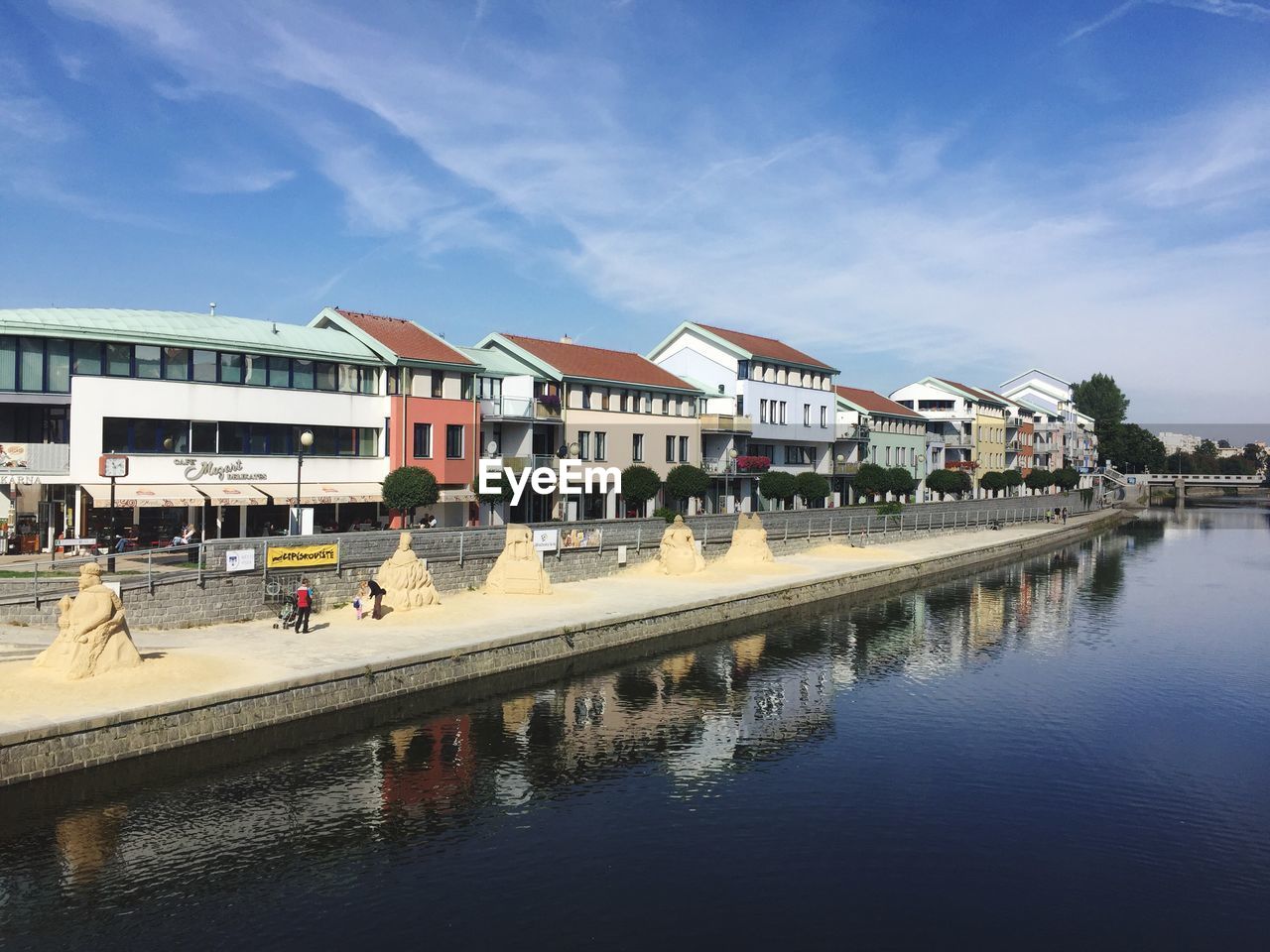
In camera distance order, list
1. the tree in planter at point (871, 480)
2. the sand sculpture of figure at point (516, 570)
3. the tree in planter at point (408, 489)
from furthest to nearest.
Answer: the tree in planter at point (871, 480) → the tree in planter at point (408, 489) → the sand sculpture of figure at point (516, 570)

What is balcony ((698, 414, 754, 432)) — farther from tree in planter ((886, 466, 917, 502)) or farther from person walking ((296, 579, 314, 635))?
person walking ((296, 579, 314, 635))

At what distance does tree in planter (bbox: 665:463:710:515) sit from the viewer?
218ft

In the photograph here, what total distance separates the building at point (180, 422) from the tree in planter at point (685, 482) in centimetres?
Result: 2091

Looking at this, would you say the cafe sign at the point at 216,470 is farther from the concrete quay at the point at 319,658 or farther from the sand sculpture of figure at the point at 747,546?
the sand sculpture of figure at the point at 747,546

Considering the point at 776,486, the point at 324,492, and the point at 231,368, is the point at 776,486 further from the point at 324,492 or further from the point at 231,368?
the point at 231,368

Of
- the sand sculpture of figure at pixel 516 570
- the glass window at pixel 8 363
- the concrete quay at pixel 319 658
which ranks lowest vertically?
the concrete quay at pixel 319 658

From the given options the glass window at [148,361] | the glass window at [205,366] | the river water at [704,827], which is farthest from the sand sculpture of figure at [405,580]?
the glass window at [148,361]

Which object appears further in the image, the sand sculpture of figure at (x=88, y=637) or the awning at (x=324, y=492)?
the awning at (x=324, y=492)

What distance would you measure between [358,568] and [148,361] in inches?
602

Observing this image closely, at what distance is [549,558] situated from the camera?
155ft

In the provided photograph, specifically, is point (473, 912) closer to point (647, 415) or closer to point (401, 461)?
point (401, 461)

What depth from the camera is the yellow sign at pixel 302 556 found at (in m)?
35.5

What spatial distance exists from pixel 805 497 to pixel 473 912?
6306cm

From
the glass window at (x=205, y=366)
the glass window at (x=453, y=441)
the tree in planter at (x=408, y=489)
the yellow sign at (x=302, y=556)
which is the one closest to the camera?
the yellow sign at (x=302, y=556)
